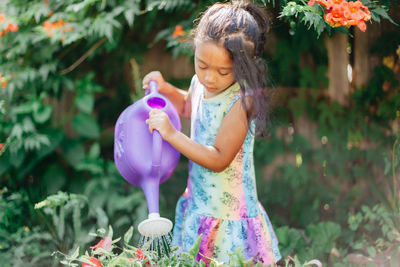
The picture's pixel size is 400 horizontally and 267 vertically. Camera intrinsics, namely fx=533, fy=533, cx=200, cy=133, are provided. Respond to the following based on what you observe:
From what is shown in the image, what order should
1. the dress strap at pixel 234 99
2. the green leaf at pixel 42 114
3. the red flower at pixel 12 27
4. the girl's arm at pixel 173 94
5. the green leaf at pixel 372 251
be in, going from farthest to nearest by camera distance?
the green leaf at pixel 42 114
the red flower at pixel 12 27
the green leaf at pixel 372 251
the girl's arm at pixel 173 94
the dress strap at pixel 234 99

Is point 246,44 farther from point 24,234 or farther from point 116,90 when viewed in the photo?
point 116,90

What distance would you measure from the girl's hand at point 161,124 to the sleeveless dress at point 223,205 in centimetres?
17

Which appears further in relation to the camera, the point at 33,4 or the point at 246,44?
the point at 33,4

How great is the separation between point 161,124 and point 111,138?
1.99 meters

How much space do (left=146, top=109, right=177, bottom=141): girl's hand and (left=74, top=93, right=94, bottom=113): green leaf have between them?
1579 mm

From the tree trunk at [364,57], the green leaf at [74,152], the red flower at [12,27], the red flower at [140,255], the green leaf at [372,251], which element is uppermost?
the red flower at [12,27]

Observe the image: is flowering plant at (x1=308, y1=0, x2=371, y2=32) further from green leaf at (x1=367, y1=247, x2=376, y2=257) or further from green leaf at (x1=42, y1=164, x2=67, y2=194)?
green leaf at (x1=42, y1=164, x2=67, y2=194)

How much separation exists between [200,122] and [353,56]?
1.82 m

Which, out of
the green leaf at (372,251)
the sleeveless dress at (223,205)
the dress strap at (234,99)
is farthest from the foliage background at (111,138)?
the dress strap at (234,99)

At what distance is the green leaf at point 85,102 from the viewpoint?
3.27 m

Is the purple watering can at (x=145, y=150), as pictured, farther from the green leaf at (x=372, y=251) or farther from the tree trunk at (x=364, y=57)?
the tree trunk at (x=364, y=57)

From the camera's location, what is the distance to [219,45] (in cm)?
170

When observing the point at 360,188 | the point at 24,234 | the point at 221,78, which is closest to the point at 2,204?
the point at 24,234

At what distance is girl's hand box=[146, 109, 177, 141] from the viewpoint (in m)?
1.74
